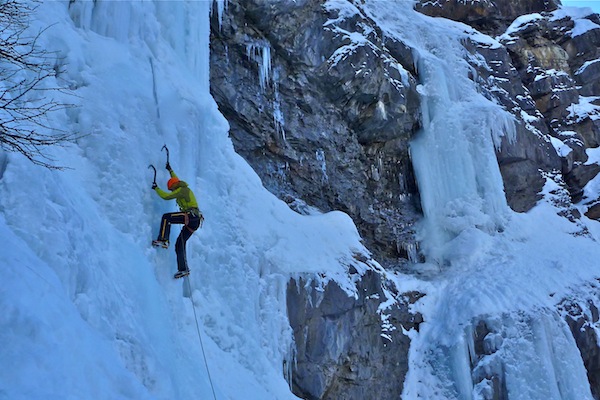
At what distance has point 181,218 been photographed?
6586mm

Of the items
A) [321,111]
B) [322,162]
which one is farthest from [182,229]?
[321,111]

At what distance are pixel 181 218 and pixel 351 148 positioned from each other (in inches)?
353

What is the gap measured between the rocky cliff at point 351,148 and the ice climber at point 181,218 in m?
3.09

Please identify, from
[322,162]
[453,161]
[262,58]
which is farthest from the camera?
[453,161]

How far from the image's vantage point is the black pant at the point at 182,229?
654cm

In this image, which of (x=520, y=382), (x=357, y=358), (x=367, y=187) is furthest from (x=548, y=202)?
(x=357, y=358)

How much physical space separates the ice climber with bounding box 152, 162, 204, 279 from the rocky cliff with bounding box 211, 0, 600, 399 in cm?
309

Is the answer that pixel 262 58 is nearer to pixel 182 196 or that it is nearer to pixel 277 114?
pixel 277 114

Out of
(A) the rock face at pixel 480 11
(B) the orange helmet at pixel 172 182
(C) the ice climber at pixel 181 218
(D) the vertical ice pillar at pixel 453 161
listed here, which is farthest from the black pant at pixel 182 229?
(A) the rock face at pixel 480 11

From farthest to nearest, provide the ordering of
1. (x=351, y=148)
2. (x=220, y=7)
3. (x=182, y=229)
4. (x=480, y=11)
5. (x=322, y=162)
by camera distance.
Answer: (x=480, y=11) < (x=351, y=148) < (x=322, y=162) < (x=220, y=7) < (x=182, y=229)

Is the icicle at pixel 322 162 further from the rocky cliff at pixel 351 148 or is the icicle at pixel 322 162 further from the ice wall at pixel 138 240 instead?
the ice wall at pixel 138 240

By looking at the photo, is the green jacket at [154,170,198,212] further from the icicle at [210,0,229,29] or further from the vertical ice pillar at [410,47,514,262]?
the vertical ice pillar at [410,47,514,262]

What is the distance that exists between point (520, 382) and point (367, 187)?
20.7 ft

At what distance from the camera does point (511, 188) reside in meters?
16.9
